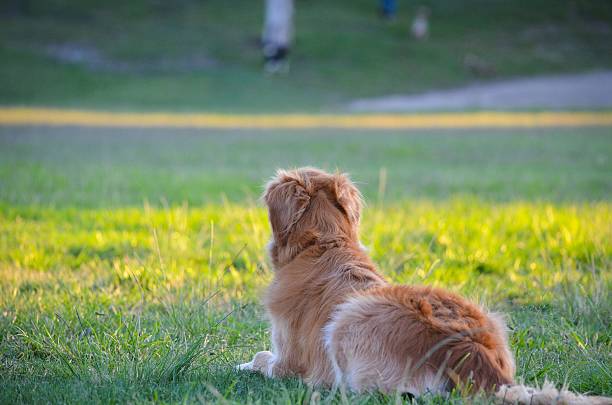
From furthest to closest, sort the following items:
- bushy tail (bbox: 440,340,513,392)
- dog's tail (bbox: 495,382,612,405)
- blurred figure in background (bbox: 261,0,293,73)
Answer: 1. blurred figure in background (bbox: 261,0,293,73)
2. bushy tail (bbox: 440,340,513,392)
3. dog's tail (bbox: 495,382,612,405)

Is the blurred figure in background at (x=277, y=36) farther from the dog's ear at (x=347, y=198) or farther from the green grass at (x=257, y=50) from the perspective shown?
the dog's ear at (x=347, y=198)

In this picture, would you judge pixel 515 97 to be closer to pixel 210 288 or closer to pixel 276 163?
pixel 276 163

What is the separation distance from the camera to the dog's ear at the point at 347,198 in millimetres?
4203

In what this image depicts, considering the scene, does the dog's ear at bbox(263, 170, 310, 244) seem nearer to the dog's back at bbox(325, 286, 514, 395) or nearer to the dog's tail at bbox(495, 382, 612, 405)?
the dog's back at bbox(325, 286, 514, 395)

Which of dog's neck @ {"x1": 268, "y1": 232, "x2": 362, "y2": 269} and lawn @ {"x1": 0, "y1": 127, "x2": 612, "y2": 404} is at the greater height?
dog's neck @ {"x1": 268, "y1": 232, "x2": 362, "y2": 269}

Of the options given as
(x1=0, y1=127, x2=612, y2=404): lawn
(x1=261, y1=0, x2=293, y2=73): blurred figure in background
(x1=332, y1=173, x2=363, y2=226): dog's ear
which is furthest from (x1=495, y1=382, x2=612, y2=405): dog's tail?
(x1=261, y1=0, x2=293, y2=73): blurred figure in background

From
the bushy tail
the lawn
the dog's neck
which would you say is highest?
the dog's neck

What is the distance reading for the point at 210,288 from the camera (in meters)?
5.37

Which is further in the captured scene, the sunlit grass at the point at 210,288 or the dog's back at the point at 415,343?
the sunlit grass at the point at 210,288

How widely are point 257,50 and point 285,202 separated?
31.9 m

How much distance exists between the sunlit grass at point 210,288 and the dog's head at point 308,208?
585 millimetres

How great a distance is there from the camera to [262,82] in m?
30.6

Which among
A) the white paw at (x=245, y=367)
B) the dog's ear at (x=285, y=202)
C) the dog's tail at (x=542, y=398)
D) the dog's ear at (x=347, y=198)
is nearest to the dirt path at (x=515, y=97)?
the dog's ear at (x=347, y=198)

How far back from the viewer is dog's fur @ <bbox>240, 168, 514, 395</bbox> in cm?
332
